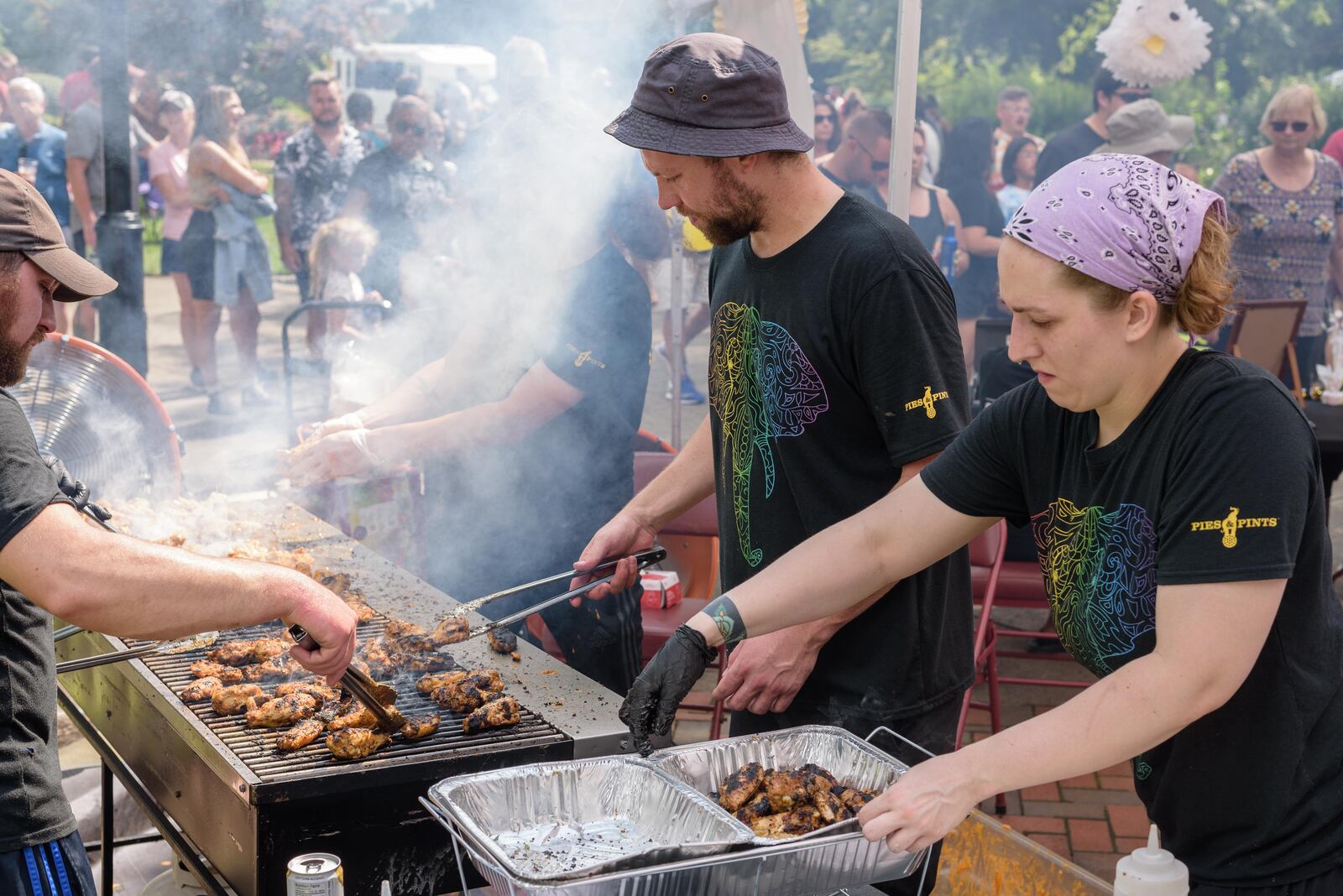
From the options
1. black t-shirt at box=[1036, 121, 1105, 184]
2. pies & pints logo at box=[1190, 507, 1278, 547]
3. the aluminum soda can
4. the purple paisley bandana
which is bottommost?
the aluminum soda can

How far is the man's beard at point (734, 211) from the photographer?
2445 mm

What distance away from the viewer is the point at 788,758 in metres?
2.12

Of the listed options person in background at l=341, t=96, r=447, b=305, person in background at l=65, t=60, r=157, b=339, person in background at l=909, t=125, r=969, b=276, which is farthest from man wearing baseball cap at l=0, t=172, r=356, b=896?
person in background at l=65, t=60, r=157, b=339

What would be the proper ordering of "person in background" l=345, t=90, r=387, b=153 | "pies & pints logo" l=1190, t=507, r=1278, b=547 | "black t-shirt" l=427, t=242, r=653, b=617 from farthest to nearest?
"person in background" l=345, t=90, r=387, b=153 → "black t-shirt" l=427, t=242, r=653, b=617 → "pies & pints logo" l=1190, t=507, r=1278, b=547

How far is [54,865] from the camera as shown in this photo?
→ 85.7 inches

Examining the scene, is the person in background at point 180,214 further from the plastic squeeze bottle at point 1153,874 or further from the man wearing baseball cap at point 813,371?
the plastic squeeze bottle at point 1153,874

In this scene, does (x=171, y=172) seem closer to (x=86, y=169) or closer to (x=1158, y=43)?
(x=86, y=169)

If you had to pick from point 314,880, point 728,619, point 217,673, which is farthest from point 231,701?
point 728,619

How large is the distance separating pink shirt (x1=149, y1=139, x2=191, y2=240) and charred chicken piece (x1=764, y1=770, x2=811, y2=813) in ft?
26.7

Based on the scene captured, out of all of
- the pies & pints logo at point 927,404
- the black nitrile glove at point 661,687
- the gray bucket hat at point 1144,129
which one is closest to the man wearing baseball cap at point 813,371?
the pies & pints logo at point 927,404

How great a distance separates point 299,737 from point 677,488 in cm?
104

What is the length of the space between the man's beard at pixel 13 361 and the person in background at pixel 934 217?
6.45m

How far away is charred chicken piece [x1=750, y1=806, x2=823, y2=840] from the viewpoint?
1.85m

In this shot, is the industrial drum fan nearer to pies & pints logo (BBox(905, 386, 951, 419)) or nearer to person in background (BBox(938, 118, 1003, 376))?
pies & pints logo (BBox(905, 386, 951, 419))
